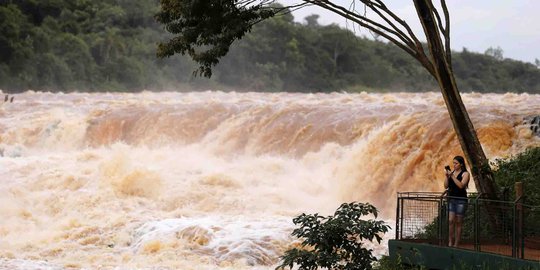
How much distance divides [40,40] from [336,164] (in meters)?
38.3

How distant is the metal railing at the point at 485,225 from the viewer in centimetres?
930

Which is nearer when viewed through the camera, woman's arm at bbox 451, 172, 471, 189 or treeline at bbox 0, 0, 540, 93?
woman's arm at bbox 451, 172, 471, 189

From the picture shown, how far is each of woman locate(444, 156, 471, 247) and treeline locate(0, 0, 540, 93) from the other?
42774mm

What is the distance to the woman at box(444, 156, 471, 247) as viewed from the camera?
968 cm

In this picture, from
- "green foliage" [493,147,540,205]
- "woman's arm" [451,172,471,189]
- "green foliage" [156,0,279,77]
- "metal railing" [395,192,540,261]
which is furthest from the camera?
"green foliage" [493,147,540,205]

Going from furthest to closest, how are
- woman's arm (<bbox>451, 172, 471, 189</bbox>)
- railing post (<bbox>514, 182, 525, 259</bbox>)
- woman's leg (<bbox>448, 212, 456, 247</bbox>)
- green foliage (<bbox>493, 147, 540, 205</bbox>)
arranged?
1. green foliage (<bbox>493, 147, 540, 205</bbox>)
2. woman's leg (<bbox>448, 212, 456, 247</bbox>)
3. woman's arm (<bbox>451, 172, 471, 189</bbox>)
4. railing post (<bbox>514, 182, 525, 259</bbox>)

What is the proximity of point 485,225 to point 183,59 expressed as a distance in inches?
1925

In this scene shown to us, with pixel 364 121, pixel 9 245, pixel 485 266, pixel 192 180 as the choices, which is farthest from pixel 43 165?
pixel 485 266

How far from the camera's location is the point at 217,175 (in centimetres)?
1900

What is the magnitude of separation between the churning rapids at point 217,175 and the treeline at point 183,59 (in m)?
28.3

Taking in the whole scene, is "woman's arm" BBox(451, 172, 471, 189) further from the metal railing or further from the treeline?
the treeline

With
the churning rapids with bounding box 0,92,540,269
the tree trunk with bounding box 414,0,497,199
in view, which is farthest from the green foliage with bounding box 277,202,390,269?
the churning rapids with bounding box 0,92,540,269

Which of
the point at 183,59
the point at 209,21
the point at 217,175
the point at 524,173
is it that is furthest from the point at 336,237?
the point at 183,59

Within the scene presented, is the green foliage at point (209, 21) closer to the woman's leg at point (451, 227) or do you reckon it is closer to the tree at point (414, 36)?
the tree at point (414, 36)
